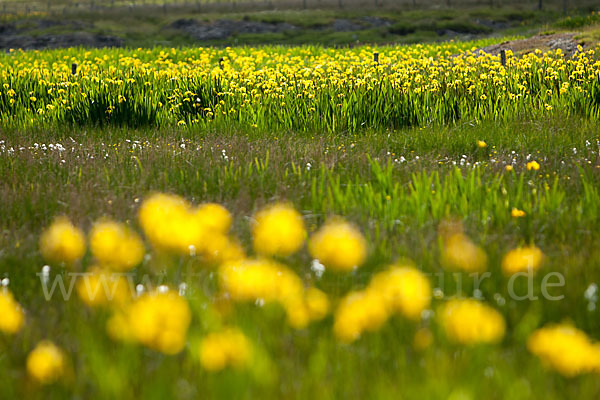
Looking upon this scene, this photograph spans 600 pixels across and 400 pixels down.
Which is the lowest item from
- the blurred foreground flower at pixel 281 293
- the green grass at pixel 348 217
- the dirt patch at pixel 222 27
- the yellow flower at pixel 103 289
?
the green grass at pixel 348 217

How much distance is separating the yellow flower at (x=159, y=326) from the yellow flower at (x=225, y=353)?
10 centimetres

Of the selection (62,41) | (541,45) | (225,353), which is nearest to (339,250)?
(225,353)

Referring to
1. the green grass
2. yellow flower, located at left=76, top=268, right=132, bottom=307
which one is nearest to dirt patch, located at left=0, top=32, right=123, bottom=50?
the green grass

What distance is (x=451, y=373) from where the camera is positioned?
1725 millimetres

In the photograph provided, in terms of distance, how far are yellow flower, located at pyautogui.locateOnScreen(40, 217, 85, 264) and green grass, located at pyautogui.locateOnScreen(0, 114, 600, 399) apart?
79 mm

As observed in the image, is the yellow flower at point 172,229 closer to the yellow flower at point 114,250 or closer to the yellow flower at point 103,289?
the yellow flower at point 114,250

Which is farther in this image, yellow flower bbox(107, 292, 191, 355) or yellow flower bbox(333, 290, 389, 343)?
yellow flower bbox(333, 290, 389, 343)

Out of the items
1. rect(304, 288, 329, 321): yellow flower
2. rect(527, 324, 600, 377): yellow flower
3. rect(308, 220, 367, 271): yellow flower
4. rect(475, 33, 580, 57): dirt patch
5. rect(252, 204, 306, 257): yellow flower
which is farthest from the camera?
rect(475, 33, 580, 57): dirt patch

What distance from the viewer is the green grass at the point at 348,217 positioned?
5.66ft

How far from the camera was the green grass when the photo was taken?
172cm

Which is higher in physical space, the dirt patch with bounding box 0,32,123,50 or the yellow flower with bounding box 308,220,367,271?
the dirt patch with bounding box 0,32,123,50

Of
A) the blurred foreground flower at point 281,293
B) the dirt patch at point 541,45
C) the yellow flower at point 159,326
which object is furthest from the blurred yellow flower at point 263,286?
the dirt patch at point 541,45

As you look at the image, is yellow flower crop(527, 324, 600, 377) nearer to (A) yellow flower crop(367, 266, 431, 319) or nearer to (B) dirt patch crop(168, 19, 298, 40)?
(A) yellow flower crop(367, 266, 431, 319)

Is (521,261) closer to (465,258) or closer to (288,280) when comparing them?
(465,258)
